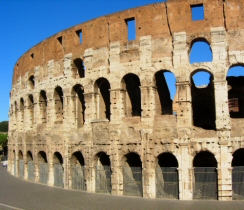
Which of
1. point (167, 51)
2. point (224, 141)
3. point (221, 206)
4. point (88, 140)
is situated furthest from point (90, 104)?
point (221, 206)

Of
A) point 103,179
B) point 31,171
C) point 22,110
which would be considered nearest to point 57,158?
point 31,171

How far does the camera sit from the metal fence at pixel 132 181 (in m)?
14.4

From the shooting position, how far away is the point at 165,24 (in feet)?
47.9

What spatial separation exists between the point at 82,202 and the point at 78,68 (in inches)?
317

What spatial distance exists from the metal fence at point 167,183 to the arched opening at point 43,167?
7738 mm

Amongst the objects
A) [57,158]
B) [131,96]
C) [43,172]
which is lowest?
[43,172]

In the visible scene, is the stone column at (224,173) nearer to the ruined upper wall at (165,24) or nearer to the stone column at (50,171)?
the ruined upper wall at (165,24)

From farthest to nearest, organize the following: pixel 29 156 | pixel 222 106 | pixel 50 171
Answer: pixel 29 156 → pixel 50 171 → pixel 222 106

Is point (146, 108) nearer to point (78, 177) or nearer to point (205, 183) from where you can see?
point (205, 183)

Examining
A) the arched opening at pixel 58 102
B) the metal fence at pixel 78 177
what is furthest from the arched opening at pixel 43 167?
the arched opening at pixel 58 102

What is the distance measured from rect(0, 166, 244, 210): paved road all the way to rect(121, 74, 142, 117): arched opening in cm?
484

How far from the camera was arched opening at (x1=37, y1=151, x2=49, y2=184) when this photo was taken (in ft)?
61.0

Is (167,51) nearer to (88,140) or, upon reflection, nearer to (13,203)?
(88,140)

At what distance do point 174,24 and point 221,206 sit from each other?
8459 millimetres
